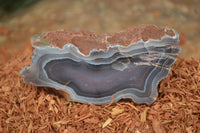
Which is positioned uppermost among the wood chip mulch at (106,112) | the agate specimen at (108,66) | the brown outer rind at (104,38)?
the brown outer rind at (104,38)

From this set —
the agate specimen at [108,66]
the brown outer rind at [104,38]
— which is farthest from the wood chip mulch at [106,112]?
the brown outer rind at [104,38]

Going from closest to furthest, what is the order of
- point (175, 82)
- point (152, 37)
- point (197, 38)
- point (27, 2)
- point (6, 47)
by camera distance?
point (152, 37) < point (175, 82) < point (197, 38) < point (6, 47) < point (27, 2)

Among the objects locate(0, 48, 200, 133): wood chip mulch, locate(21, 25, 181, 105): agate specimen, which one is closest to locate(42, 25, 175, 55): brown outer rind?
locate(21, 25, 181, 105): agate specimen

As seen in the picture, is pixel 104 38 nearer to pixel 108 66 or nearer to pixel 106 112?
pixel 108 66

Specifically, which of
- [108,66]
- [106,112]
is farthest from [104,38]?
[106,112]

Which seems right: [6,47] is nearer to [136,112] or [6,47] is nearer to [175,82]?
[136,112]

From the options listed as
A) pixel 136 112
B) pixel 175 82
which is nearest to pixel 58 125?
pixel 136 112

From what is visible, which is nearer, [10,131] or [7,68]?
[10,131]

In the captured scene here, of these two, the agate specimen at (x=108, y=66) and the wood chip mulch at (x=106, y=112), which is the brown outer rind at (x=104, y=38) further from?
the wood chip mulch at (x=106, y=112)
